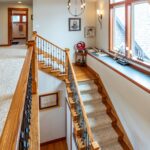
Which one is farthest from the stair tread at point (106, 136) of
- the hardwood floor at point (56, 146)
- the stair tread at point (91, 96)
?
the hardwood floor at point (56, 146)

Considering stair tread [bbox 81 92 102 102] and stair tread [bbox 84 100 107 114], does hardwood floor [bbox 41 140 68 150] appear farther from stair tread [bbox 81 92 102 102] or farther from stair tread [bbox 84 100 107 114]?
stair tread [bbox 81 92 102 102]

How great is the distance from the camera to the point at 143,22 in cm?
510

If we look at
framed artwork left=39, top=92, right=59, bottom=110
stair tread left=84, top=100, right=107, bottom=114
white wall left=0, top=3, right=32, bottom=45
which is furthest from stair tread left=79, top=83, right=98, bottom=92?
white wall left=0, top=3, right=32, bottom=45

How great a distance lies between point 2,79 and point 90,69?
4.56m

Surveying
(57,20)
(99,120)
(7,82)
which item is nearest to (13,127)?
(7,82)

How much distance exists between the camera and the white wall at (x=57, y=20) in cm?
742

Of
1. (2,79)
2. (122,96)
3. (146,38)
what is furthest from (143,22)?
(2,79)

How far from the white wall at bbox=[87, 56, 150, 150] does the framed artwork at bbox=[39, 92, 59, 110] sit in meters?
1.97

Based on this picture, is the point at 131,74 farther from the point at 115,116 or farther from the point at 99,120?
the point at 99,120

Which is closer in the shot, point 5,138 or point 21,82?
point 5,138

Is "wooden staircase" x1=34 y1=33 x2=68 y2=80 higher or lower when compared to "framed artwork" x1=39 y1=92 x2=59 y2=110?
higher

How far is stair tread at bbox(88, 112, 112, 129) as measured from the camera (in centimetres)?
532

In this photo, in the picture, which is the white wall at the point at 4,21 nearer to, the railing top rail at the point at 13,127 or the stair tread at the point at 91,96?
the stair tread at the point at 91,96

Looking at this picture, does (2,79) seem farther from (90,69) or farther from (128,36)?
(90,69)
